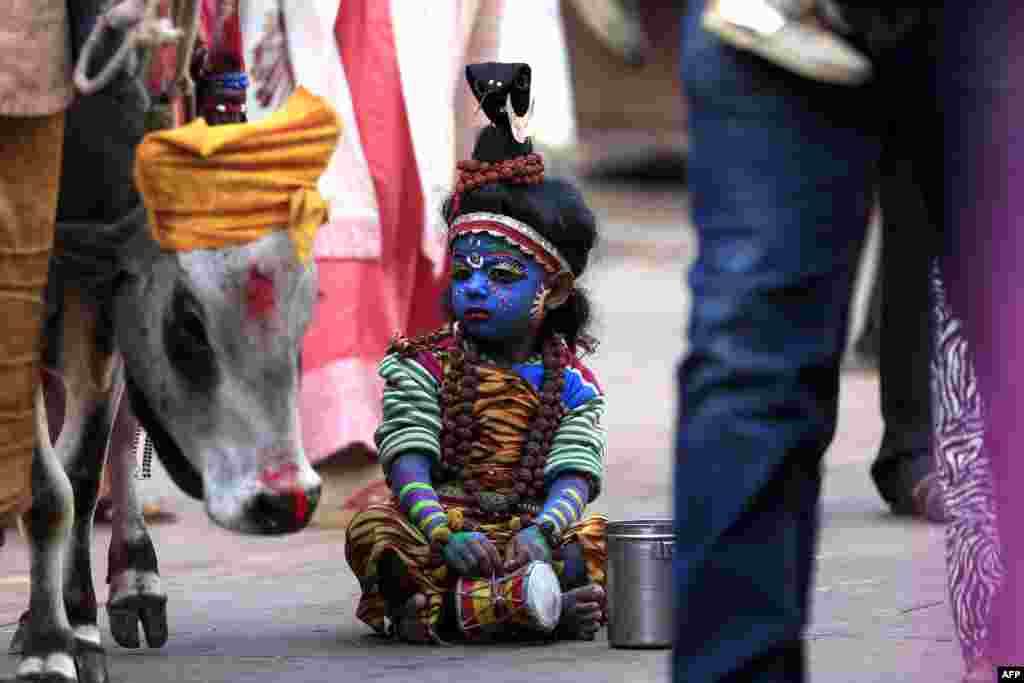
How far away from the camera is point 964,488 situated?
13.4ft

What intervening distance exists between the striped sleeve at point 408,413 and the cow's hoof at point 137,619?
54 cm

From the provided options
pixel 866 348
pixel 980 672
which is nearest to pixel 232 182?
pixel 980 672

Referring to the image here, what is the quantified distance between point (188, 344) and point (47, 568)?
0.45 metres

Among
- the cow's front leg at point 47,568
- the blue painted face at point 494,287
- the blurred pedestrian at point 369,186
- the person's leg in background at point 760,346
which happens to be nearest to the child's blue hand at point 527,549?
the blue painted face at point 494,287

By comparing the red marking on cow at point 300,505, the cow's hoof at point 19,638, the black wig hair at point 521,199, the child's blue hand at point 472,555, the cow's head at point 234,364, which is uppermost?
the black wig hair at point 521,199

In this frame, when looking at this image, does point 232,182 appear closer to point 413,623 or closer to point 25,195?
point 25,195

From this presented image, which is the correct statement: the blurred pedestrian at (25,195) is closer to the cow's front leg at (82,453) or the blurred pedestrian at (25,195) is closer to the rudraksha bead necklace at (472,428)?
the cow's front leg at (82,453)

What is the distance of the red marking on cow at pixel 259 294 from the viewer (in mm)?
3920

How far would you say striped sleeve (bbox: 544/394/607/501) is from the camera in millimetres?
4715

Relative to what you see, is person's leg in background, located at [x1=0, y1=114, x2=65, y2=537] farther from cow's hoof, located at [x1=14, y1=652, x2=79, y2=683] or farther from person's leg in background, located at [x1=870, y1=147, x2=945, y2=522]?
person's leg in background, located at [x1=870, y1=147, x2=945, y2=522]

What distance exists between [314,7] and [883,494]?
6.67 ft

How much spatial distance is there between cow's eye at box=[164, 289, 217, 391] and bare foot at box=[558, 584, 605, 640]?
3.26 feet

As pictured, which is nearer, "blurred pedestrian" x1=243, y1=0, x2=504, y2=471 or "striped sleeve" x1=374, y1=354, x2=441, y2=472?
"striped sleeve" x1=374, y1=354, x2=441, y2=472

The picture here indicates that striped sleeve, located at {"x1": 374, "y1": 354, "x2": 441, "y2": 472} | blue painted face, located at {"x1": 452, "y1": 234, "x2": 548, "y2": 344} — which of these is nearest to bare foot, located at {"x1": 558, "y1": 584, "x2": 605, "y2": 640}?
striped sleeve, located at {"x1": 374, "y1": 354, "x2": 441, "y2": 472}
